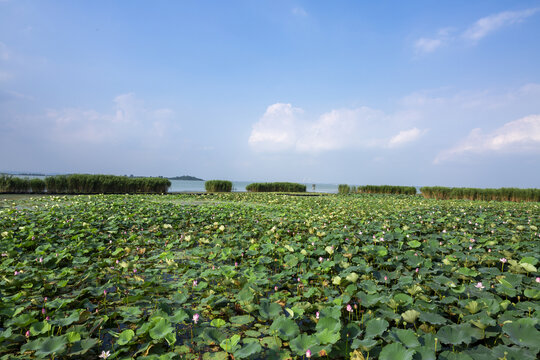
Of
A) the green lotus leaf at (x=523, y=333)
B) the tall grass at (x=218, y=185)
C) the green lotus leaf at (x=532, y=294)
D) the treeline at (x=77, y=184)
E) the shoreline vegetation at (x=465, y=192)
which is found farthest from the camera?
the tall grass at (x=218, y=185)

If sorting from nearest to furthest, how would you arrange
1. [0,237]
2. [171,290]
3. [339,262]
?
[171,290]
[339,262]
[0,237]

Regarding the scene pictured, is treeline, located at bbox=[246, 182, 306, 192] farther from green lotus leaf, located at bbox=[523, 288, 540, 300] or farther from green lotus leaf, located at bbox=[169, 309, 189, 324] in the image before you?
green lotus leaf, located at bbox=[169, 309, 189, 324]

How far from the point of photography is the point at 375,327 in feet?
6.41

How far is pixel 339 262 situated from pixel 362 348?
1.84 metres

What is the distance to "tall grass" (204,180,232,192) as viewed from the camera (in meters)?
24.2

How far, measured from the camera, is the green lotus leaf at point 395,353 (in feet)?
5.33

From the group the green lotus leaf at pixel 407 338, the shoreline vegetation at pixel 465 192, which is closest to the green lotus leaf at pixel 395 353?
the green lotus leaf at pixel 407 338

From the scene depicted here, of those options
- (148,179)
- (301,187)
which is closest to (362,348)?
(148,179)

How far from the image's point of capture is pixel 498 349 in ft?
5.63

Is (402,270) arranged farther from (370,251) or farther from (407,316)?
(407,316)

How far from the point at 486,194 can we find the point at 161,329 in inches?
1060

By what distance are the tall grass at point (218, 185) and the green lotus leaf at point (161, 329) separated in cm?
2258

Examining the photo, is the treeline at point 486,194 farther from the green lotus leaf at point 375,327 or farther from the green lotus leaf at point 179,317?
the green lotus leaf at point 179,317

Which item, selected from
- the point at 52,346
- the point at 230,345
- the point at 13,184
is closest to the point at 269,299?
the point at 230,345
